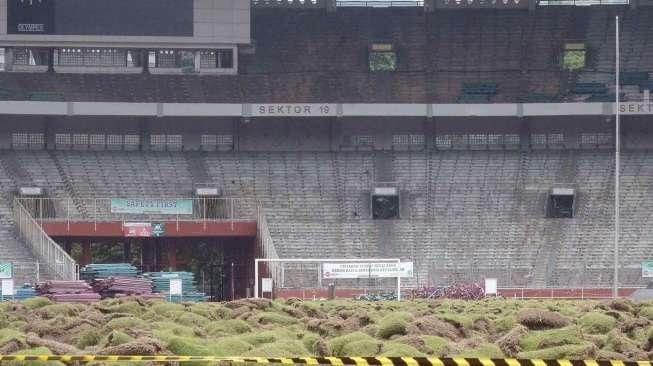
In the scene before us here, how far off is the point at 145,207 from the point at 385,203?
10.5 meters

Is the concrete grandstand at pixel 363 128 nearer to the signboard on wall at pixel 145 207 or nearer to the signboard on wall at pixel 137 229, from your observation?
the signboard on wall at pixel 145 207

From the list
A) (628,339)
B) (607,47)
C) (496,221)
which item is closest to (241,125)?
(496,221)

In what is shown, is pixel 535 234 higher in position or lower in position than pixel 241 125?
lower

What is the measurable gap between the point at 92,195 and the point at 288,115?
30.6ft

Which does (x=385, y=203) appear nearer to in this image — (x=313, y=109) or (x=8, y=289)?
(x=313, y=109)

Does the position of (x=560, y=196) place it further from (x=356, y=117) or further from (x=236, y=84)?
(x=236, y=84)

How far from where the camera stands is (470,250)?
5934 centimetres

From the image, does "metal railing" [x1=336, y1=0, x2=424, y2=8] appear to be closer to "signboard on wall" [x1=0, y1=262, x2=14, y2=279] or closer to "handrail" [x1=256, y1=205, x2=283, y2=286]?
"handrail" [x1=256, y1=205, x2=283, y2=286]

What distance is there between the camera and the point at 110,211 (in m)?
61.1

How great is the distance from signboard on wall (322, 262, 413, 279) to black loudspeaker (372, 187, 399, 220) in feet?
40.3

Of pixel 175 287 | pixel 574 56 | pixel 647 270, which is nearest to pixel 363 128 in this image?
pixel 574 56

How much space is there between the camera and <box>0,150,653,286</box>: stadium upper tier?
58594 millimetres

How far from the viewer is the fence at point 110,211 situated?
6041 centimetres

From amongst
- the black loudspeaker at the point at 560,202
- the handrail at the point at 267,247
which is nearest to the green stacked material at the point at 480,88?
the black loudspeaker at the point at 560,202
